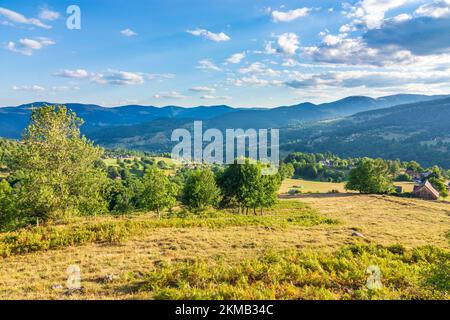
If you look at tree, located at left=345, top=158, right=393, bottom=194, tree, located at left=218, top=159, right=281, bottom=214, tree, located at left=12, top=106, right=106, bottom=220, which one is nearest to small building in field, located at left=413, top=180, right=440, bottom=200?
tree, located at left=345, top=158, right=393, bottom=194

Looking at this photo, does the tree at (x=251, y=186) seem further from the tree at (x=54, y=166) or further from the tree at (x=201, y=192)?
the tree at (x=54, y=166)

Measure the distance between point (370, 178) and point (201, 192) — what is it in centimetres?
5579

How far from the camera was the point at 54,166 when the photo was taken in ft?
87.4

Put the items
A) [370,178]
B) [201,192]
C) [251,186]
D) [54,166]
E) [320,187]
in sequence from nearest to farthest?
1. [54,166]
2. [251,186]
3. [201,192]
4. [370,178]
5. [320,187]

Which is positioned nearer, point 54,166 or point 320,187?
point 54,166

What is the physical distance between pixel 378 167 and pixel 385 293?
7912cm

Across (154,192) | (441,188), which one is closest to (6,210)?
(154,192)

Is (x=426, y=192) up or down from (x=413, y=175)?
up

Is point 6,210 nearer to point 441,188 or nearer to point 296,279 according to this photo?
point 296,279

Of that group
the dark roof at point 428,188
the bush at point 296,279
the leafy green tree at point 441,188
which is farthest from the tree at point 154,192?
the leafy green tree at point 441,188

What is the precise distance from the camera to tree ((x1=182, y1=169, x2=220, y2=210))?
4878 cm

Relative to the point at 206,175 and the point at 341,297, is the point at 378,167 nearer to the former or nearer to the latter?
the point at 206,175

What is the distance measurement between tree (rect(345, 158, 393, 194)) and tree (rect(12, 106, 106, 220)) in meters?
74.7
